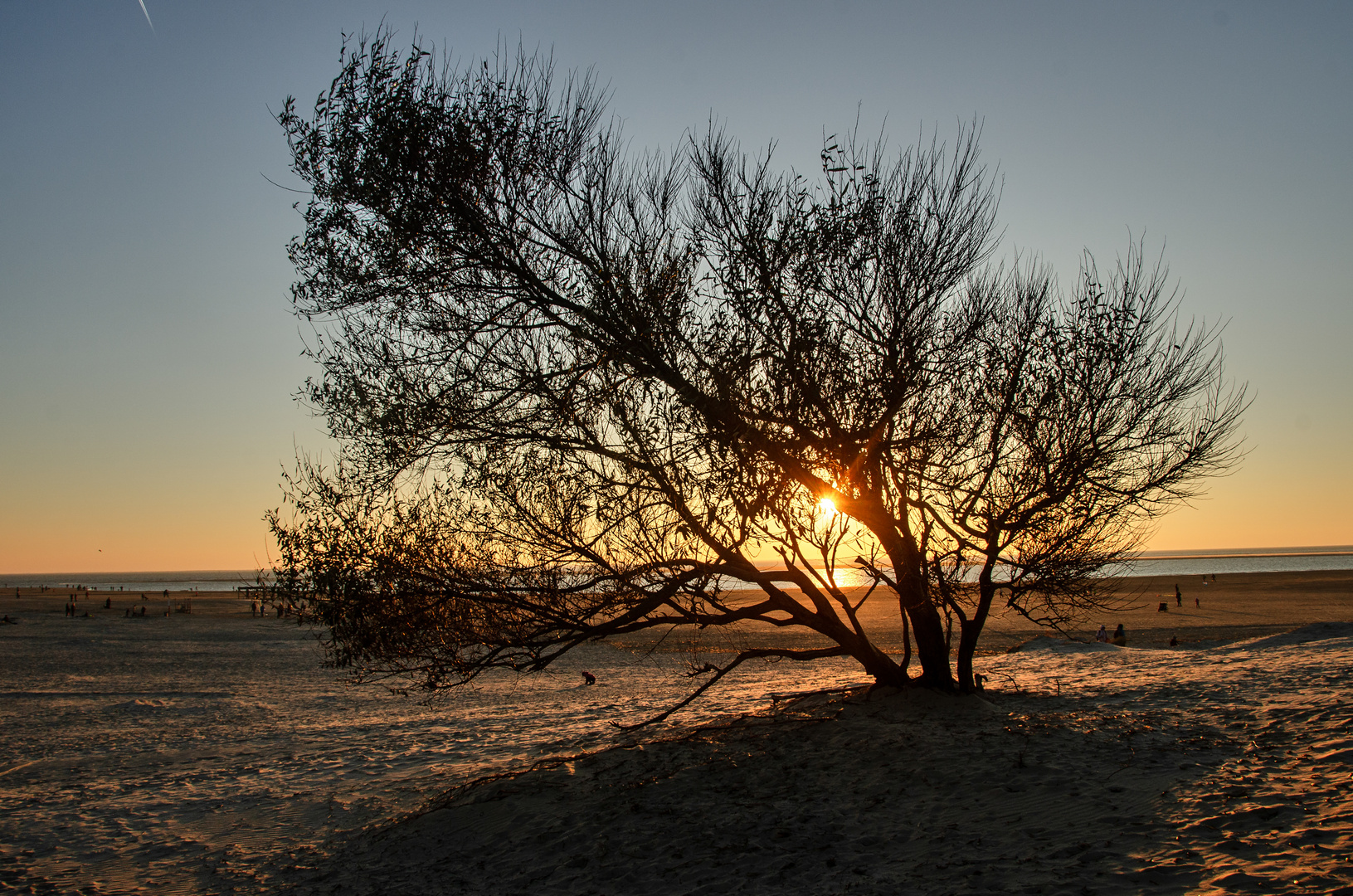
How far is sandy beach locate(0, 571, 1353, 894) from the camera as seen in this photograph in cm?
779

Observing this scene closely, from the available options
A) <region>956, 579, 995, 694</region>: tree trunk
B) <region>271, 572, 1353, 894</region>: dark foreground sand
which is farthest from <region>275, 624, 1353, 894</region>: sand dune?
<region>956, 579, 995, 694</region>: tree trunk

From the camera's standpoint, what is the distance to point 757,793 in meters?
10.2

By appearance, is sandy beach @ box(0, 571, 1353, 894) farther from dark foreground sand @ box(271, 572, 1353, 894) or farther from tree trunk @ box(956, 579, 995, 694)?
tree trunk @ box(956, 579, 995, 694)

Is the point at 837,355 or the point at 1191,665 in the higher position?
the point at 837,355

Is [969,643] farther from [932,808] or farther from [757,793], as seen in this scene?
[757,793]

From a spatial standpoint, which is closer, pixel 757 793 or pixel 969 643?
pixel 757 793

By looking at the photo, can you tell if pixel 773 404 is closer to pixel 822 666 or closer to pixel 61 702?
pixel 822 666

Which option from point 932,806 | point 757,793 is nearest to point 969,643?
point 932,806

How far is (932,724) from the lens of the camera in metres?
11.5

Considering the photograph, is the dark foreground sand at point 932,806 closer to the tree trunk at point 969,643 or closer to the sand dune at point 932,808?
the sand dune at point 932,808

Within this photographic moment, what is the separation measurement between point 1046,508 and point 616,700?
14118 millimetres

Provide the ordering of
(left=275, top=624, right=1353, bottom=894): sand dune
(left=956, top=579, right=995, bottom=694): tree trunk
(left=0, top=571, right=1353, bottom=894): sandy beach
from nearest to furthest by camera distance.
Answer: (left=275, top=624, right=1353, bottom=894): sand dune < (left=0, top=571, right=1353, bottom=894): sandy beach < (left=956, top=579, right=995, bottom=694): tree trunk

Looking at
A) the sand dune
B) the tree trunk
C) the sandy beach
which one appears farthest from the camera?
the tree trunk

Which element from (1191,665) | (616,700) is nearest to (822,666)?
(616,700)
